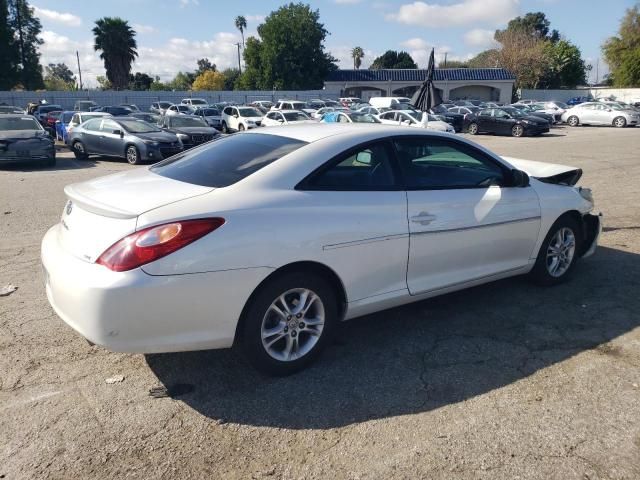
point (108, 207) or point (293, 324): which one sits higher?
point (108, 207)

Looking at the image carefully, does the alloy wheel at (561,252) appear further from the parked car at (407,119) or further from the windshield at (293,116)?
the windshield at (293,116)

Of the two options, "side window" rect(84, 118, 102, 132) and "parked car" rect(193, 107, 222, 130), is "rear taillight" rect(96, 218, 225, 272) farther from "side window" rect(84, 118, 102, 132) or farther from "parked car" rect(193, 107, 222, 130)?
"parked car" rect(193, 107, 222, 130)

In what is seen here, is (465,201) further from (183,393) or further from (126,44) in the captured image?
(126,44)

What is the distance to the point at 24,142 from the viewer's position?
14469mm

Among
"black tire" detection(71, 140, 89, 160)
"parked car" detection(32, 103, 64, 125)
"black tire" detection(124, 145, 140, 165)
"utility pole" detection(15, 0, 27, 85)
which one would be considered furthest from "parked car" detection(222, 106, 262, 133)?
"utility pole" detection(15, 0, 27, 85)

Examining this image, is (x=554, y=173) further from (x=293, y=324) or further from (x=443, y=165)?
(x=293, y=324)

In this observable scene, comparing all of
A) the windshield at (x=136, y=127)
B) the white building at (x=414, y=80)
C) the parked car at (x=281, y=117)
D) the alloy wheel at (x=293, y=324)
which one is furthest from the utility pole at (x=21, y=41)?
the alloy wheel at (x=293, y=324)

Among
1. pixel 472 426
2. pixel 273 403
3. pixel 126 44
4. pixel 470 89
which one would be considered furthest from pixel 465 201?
pixel 470 89

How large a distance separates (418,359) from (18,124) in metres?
15.1

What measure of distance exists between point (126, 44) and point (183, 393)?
67.1 m

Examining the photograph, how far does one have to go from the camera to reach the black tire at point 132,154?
15.6 m

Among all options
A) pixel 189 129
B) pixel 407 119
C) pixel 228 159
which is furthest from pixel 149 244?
pixel 407 119

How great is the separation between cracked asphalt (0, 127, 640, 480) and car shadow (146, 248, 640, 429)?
0.04 ft

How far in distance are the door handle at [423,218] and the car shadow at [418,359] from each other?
2.97 ft
